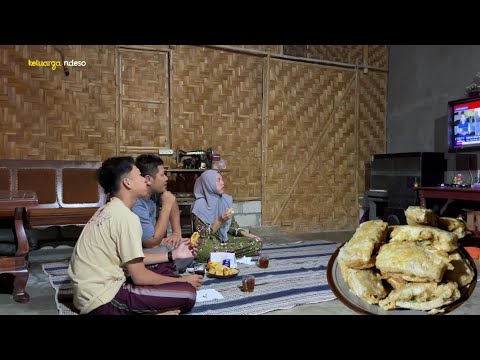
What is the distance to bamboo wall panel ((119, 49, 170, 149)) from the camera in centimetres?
492

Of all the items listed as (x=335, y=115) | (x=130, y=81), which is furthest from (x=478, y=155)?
(x=130, y=81)

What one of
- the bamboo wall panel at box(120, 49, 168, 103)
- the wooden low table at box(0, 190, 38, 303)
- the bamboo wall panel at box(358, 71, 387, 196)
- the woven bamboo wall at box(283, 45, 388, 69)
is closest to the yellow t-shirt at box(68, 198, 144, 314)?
the wooden low table at box(0, 190, 38, 303)

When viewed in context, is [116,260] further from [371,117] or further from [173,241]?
[371,117]

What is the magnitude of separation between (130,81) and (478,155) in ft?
15.3

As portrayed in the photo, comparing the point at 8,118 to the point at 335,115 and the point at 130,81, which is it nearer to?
the point at 130,81

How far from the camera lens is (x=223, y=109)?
5.46 metres

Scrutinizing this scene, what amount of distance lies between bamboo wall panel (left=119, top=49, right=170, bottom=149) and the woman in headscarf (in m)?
1.59

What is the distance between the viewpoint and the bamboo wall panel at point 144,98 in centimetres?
492

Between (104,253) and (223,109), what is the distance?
382cm

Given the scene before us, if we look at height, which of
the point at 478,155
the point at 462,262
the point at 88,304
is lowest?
the point at 88,304

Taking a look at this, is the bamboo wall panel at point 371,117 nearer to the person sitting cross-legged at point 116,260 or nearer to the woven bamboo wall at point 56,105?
the woven bamboo wall at point 56,105

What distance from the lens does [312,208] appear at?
20.3 ft

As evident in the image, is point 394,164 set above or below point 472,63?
below

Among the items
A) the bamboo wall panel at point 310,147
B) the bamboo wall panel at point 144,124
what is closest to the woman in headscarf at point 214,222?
the bamboo wall panel at point 144,124
